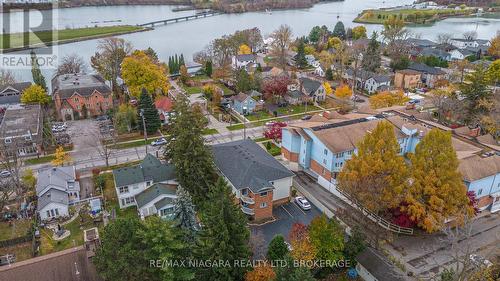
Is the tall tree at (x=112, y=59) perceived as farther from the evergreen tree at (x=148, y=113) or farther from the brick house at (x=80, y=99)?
the evergreen tree at (x=148, y=113)

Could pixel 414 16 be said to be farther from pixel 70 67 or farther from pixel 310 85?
pixel 70 67

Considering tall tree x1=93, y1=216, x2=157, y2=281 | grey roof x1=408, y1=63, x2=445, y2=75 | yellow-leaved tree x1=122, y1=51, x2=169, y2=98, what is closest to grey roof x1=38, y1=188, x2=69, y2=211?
tall tree x1=93, y1=216, x2=157, y2=281

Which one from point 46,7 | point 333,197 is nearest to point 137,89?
point 333,197

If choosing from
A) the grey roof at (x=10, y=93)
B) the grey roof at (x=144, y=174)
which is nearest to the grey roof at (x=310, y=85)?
the grey roof at (x=144, y=174)

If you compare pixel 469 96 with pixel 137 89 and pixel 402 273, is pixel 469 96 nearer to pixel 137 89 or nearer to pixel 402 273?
pixel 402 273

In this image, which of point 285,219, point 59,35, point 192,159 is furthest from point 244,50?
point 285,219

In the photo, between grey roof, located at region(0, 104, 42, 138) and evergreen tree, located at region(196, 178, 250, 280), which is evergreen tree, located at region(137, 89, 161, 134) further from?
evergreen tree, located at region(196, 178, 250, 280)
